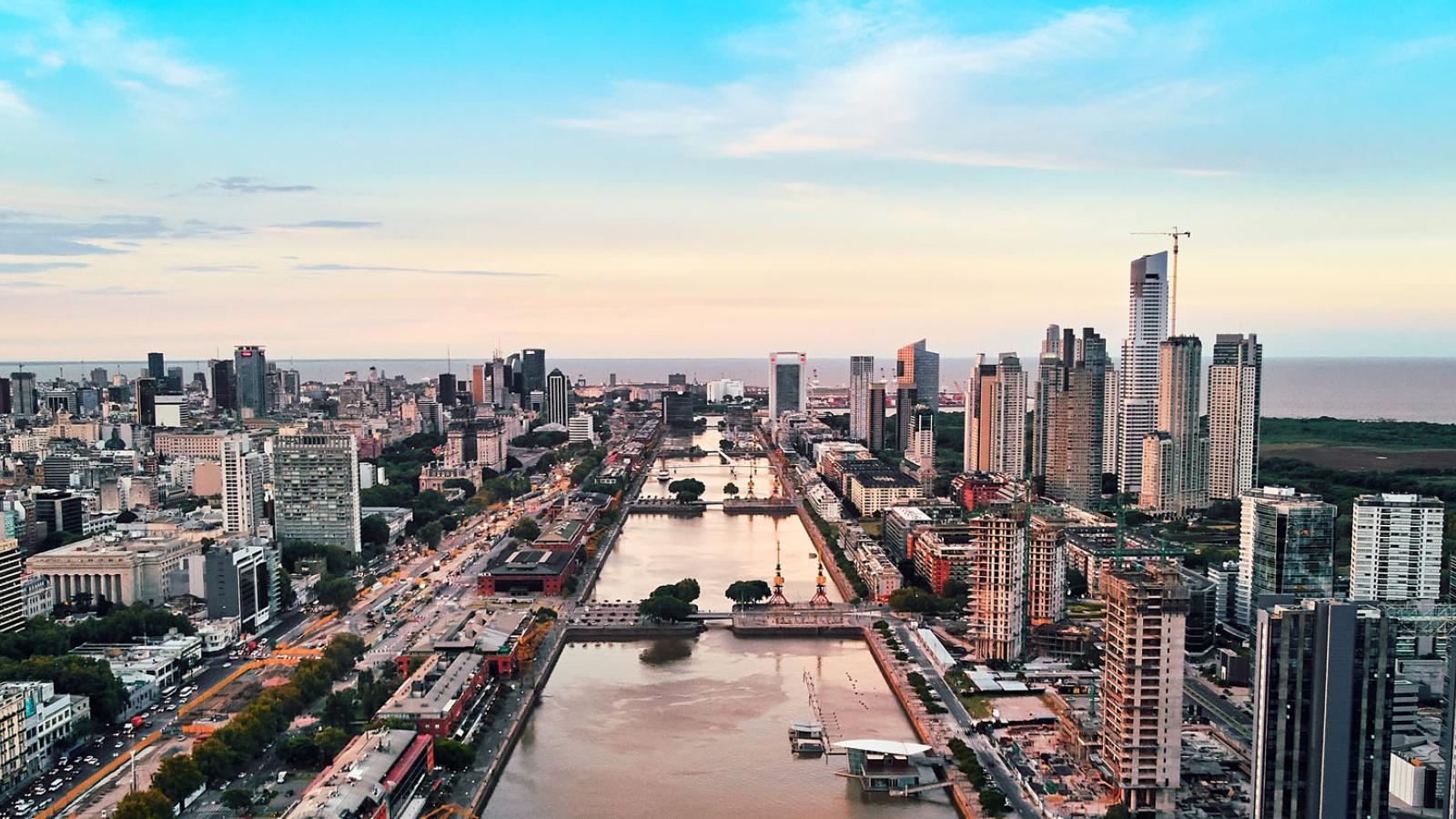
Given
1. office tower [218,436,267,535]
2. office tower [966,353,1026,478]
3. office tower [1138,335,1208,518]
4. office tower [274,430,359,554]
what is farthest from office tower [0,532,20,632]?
office tower [966,353,1026,478]

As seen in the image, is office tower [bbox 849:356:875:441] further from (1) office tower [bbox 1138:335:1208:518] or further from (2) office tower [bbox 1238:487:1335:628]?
(2) office tower [bbox 1238:487:1335:628]

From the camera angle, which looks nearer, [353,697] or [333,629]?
[353,697]

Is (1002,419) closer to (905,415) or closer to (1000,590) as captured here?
(905,415)

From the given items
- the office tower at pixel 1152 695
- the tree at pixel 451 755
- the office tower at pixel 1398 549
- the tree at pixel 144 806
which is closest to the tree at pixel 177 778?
the tree at pixel 144 806

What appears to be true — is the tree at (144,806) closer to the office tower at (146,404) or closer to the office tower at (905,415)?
the office tower at (905,415)

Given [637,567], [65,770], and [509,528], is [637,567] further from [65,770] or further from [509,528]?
[65,770]

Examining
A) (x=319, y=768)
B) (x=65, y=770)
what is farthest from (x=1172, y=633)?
(x=65, y=770)

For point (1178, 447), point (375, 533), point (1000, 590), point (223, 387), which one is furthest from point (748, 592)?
point (223, 387)
